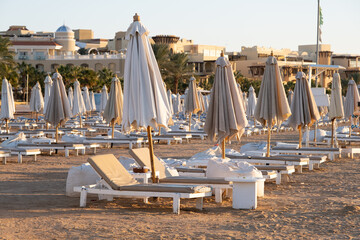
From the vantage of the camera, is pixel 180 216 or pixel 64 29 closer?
pixel 180 216

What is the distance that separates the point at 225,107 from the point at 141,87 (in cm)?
202

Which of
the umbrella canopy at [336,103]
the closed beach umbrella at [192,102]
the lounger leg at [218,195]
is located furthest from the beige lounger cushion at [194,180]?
the closed beach umbrella at [192,102]

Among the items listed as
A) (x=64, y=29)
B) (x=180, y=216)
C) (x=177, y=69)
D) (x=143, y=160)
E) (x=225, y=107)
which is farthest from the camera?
(x=64, y=29)

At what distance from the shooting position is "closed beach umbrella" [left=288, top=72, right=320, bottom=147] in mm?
15102

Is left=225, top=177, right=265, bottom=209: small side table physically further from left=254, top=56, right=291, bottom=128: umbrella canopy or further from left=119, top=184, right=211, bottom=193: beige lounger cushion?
left=254, top=56, right=291, bottom=128: umbrella canopy

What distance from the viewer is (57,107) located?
668 inches

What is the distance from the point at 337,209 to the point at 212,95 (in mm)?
3051

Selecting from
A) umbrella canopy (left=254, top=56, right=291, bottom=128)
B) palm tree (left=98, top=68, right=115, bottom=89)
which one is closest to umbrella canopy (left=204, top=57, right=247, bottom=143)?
umbrella canopy (left=254, top=56, right=291, bottom=128)

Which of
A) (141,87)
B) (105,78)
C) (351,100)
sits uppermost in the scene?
(105,78)

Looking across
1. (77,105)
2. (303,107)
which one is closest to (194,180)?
(303,107)

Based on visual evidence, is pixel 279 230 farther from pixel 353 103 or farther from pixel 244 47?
pixel 244 47

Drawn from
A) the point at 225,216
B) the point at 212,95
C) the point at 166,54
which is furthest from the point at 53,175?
the point at 166,54

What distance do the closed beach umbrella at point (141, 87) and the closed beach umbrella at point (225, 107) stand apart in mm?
1626

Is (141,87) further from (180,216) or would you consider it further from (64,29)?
(64,29)
